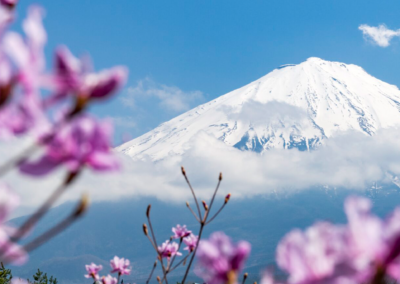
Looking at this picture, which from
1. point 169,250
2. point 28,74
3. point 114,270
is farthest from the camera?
point 114,270

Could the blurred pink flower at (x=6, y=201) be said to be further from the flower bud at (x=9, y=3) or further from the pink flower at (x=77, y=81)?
the flower bud at (x=9, y=3)

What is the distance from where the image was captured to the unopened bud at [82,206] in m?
0.82

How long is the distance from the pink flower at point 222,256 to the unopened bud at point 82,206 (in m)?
0.30

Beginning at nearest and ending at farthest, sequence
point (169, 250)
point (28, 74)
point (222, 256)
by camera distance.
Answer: point (28, 74), point (222, 256), point (169, 250)

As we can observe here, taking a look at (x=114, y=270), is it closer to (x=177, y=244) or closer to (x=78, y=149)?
(x=177, y=244)

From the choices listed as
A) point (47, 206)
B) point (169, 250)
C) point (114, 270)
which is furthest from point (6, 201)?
point (114, 270)

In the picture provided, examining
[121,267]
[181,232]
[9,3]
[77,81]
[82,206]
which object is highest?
[181,232]

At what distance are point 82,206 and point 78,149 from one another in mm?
118

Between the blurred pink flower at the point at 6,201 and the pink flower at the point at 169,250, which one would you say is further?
the pink flower at the point at 169,250

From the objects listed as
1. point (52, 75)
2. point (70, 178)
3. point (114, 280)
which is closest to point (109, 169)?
point (70, 178)

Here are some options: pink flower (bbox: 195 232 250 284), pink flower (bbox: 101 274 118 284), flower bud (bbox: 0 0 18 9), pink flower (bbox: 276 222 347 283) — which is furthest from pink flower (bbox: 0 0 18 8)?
pink flower (bbox: 101 274 118 284)

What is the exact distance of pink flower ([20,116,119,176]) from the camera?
76cm

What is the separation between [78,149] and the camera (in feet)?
2.60

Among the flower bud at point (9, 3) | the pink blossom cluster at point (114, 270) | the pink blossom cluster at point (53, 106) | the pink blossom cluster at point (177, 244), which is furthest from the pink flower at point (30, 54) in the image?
the pink blossom cluster at point (114, 270)
